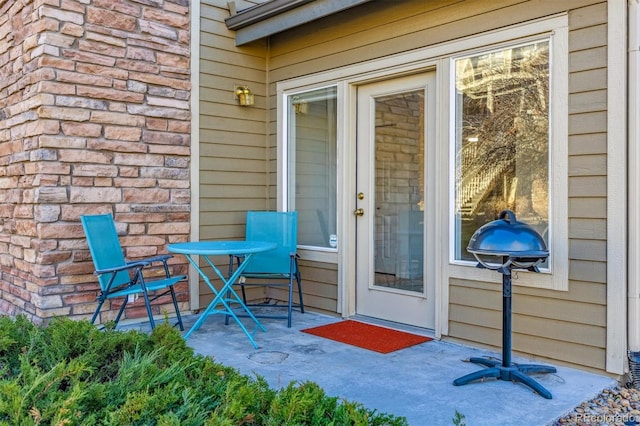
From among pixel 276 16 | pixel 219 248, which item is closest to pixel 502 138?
pixel 219 248

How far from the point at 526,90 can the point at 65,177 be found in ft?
10.8

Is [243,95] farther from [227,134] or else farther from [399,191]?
[399,191]

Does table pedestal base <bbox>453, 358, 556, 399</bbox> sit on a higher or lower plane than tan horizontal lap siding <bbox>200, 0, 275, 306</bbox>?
lower

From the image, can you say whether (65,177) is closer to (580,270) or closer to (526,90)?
(526,90)

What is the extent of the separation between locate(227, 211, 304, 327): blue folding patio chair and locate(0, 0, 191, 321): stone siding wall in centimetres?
57

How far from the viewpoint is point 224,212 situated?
4867 millimetres

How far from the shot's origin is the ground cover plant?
4.86 ft

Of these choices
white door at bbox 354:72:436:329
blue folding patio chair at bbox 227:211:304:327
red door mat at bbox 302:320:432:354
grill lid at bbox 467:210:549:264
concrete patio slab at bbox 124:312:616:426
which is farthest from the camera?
blue folding patio chair at bbox 227:211:304:327

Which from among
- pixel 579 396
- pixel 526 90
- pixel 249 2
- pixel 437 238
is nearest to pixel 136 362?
pixel 579 396

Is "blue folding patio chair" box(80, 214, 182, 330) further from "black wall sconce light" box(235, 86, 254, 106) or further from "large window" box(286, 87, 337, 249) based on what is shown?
"black wall sconce light" box(235, 86, 254, 106)

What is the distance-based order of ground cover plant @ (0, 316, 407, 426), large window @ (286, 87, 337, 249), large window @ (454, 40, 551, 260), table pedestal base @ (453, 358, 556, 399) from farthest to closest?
1. large window @ (286, 87, 337, 249)
2. large window @ (454, 40, 551, 260)
3. table pedestal base @ (453, 358, 556, 399)
4. ground cover plant @ (0, 316, 407, 426)

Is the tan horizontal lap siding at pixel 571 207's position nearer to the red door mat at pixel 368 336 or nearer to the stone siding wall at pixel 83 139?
the red door mat at pixel 368 336

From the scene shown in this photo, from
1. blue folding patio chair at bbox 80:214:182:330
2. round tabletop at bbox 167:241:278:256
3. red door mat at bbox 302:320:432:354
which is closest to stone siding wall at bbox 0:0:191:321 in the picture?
blue folding patio chair at bbox 80:214:182:330

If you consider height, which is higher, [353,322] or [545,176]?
[545,176]
